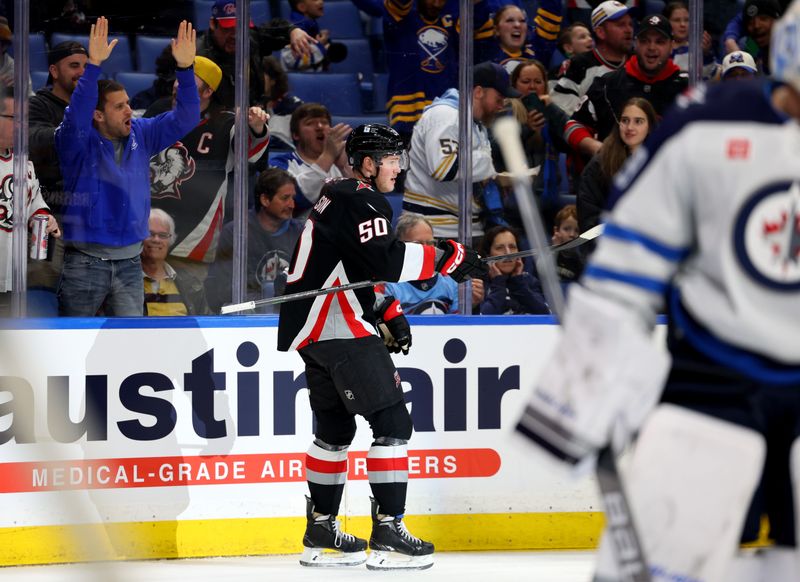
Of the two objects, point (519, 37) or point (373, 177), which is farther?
point (519, 37)

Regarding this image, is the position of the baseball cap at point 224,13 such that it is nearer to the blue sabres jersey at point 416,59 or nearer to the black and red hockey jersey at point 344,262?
the blue sabres jersey at point 416,59

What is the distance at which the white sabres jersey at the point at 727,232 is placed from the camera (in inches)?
69.7

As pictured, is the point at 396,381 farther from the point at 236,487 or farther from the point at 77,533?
the point at 77,533

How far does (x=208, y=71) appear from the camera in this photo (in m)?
4.68

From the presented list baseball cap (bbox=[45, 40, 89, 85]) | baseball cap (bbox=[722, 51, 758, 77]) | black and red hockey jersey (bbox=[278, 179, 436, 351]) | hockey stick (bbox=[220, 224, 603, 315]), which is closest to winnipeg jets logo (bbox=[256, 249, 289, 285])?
hockey stick (bbox=[220, 224, 603, 315])

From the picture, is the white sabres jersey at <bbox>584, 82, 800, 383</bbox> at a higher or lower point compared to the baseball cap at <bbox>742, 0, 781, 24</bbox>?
lower

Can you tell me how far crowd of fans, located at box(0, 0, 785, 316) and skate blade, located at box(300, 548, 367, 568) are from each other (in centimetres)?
94

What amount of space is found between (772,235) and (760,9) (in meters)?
3.69

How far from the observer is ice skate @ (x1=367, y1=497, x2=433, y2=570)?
4301 millimetres

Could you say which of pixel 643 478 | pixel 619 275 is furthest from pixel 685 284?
pixel 643 478

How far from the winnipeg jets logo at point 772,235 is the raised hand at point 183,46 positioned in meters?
3.16

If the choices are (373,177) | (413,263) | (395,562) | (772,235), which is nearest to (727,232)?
(772,235)

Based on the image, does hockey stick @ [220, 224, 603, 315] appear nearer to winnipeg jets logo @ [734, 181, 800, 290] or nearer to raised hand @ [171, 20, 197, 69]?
raised hand @ [171, 20, 197, 69]

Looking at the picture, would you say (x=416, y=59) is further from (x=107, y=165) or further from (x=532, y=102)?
(x=107, y=165)
